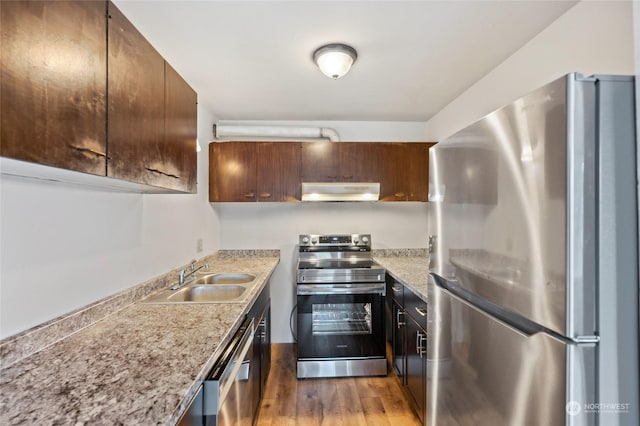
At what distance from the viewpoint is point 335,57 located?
1721 mm

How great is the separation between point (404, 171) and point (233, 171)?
5.63 feet

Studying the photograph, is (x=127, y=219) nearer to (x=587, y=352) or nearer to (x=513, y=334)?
(x=513, y=334)

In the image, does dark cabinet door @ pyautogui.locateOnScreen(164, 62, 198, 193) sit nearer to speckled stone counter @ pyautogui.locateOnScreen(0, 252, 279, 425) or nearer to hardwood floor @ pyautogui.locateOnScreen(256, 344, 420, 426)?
speckled stone counter @ pyautogui.locateOnScreen(0, 252, 279, 425)

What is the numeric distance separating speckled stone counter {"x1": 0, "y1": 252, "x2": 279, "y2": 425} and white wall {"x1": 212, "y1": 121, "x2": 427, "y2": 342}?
1816mm

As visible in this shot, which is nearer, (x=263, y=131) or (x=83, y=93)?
(x=83, y=93)

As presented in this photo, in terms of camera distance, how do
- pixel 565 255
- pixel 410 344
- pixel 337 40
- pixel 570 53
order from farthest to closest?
pixel 410 344 < pixel 337 40 < pixel 570 53 < pixel 565 255

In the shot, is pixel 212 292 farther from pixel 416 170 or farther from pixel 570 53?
pixel 570 53

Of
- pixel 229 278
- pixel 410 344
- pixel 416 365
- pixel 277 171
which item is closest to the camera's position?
pixel 416 365

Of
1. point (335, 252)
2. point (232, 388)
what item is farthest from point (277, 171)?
point (232, 388)

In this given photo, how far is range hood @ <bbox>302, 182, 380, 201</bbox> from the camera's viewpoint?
113 inches

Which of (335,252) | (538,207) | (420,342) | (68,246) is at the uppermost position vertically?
(538,207)

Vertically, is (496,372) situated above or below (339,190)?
below

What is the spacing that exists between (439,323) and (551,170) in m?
0.86

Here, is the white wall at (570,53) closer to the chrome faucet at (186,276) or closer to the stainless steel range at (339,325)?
the stainless steel range at (339,325)
